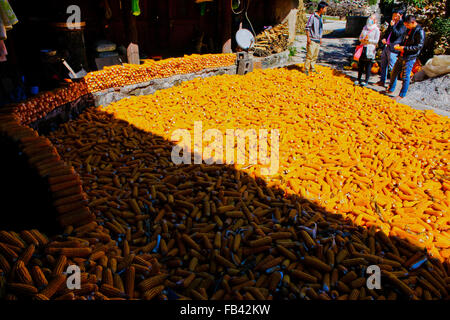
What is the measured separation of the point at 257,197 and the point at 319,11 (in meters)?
7.92

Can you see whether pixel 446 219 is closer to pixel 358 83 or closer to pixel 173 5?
pixel 358 83

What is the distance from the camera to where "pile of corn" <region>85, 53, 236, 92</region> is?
22.2 ft

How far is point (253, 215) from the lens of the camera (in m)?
3.56

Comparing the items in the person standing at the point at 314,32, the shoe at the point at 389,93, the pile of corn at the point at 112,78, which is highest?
the person standing at the point at 314,32

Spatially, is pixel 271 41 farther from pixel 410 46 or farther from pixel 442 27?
pixel 442 27

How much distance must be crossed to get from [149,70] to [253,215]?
19.2 feet

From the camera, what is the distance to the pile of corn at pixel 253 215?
2537 mm

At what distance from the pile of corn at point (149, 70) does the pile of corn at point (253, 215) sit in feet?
2.56

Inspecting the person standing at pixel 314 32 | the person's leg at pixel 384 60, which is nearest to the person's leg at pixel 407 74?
the person's leg at pixel 384 60

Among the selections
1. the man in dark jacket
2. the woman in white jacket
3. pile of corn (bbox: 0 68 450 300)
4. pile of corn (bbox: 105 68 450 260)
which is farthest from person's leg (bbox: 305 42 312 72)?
pile of corn (bbox: 0 68 450 300)

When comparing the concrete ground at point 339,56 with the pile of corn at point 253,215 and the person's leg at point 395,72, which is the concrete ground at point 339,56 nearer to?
the person's leg at point 395,72

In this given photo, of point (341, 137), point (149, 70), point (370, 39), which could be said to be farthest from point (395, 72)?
point (149, 70)

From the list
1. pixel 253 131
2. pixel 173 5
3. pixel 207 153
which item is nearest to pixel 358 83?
pixel 253 131

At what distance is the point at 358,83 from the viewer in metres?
9.19
